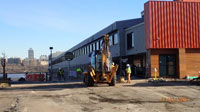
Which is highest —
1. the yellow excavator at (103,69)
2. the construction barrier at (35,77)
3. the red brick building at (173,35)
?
the red brick building at (173,35)

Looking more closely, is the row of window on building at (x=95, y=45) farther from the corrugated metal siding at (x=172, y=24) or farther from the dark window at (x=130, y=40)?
the corrugated metal siding at (x=172, y=24)

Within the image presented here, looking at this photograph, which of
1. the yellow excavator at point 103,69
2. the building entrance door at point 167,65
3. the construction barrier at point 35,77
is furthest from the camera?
the construction barrier at point 35,77

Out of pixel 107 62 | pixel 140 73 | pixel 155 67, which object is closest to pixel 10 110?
pixel 107 62

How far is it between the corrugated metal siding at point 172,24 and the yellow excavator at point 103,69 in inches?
263

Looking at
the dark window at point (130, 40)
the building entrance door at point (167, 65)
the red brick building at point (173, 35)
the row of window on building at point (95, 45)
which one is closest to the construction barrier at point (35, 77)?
the row of window on building at point (95, 45)

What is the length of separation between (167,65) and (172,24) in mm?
4008

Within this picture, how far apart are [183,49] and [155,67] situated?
318 centimetres

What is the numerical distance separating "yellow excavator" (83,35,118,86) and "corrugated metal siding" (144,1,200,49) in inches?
263

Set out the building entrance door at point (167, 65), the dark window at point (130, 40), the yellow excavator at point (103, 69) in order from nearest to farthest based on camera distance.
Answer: the yellow excavator at point (103, 69), the building entrance door at point (167, 65), the dark window at point (130, 40)

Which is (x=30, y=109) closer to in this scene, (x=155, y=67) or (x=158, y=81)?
(x=158, y=81)

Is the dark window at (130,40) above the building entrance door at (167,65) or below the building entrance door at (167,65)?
above

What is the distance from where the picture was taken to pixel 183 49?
2633cm

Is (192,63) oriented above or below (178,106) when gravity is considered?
above

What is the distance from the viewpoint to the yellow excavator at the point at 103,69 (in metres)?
20.4
